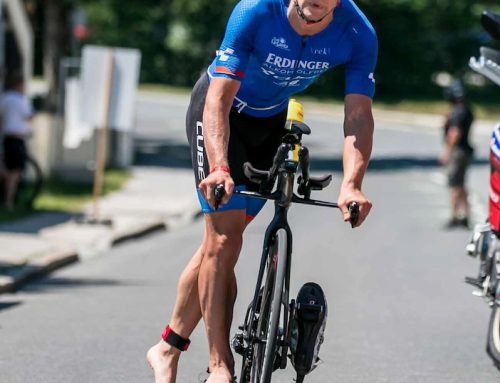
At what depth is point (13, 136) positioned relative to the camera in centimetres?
1880

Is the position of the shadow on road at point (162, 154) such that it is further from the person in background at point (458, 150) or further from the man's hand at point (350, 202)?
the man's hand at point (350, 202)

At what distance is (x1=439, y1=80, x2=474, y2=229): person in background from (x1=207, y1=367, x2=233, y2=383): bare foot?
46.3 feet

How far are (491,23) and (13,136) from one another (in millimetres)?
11812

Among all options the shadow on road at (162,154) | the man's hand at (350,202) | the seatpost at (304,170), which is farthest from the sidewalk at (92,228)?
the man's hand at (350,202)

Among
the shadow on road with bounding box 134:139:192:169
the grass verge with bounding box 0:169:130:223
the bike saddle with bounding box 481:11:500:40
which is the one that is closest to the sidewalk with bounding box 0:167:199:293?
the grass verge with bounding box 0:169:130:223

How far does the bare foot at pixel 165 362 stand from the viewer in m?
6.19

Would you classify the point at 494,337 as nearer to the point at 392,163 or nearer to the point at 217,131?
the point at 217,131

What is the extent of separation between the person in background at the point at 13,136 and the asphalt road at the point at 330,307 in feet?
7.30

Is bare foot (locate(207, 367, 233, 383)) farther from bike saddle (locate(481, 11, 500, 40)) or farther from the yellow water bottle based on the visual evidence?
bike saddle (locate(481, 11, 500, 40))

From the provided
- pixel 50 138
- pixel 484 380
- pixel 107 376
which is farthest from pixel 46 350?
pixel 50 138

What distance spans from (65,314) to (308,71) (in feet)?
15.2

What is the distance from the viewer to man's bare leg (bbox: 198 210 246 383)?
5828 millimetres

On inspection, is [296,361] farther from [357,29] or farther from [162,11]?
[162,11]

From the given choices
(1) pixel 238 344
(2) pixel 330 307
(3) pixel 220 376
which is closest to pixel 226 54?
(1) pixel 238 344
